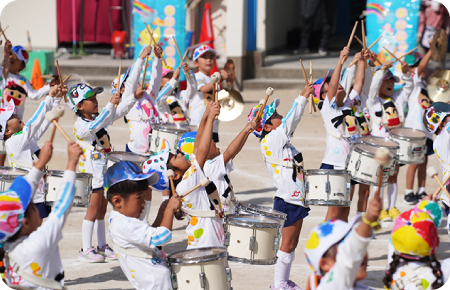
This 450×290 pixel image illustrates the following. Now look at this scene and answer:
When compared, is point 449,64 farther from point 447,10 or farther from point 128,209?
point 128,209

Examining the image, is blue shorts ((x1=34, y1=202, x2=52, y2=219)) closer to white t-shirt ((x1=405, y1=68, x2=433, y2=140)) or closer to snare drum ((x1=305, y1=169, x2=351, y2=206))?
snare drum ((x1=305, y1=169, x2=351, y2=206))

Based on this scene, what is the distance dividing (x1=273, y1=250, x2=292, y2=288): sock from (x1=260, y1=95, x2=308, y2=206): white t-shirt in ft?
1.68

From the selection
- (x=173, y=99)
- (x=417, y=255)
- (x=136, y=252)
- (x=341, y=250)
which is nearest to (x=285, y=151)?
(x=136, y=252)

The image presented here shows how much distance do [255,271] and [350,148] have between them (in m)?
1.67

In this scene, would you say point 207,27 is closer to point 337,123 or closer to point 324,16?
point 324,16

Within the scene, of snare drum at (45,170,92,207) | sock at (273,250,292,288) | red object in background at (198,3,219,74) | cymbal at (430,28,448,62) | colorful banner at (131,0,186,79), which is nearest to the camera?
sock at (273,250,292,288)

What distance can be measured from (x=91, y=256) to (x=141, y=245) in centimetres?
243

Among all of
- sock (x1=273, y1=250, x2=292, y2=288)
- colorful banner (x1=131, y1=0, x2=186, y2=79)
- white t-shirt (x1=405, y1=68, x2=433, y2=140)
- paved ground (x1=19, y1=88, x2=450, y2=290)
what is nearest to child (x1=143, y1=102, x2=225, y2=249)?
sock (x1=273, y1=250, x2=292, y2=288)

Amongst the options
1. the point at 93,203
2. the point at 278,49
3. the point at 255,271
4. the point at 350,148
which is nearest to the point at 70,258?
the point at 93,203

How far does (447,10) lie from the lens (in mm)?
14148

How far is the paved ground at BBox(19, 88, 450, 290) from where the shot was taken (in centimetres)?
567

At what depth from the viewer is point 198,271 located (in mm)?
3930

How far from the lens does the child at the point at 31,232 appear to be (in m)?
3.31

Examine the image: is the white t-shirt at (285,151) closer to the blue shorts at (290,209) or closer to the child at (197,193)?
the blue shorts at (290,209)
